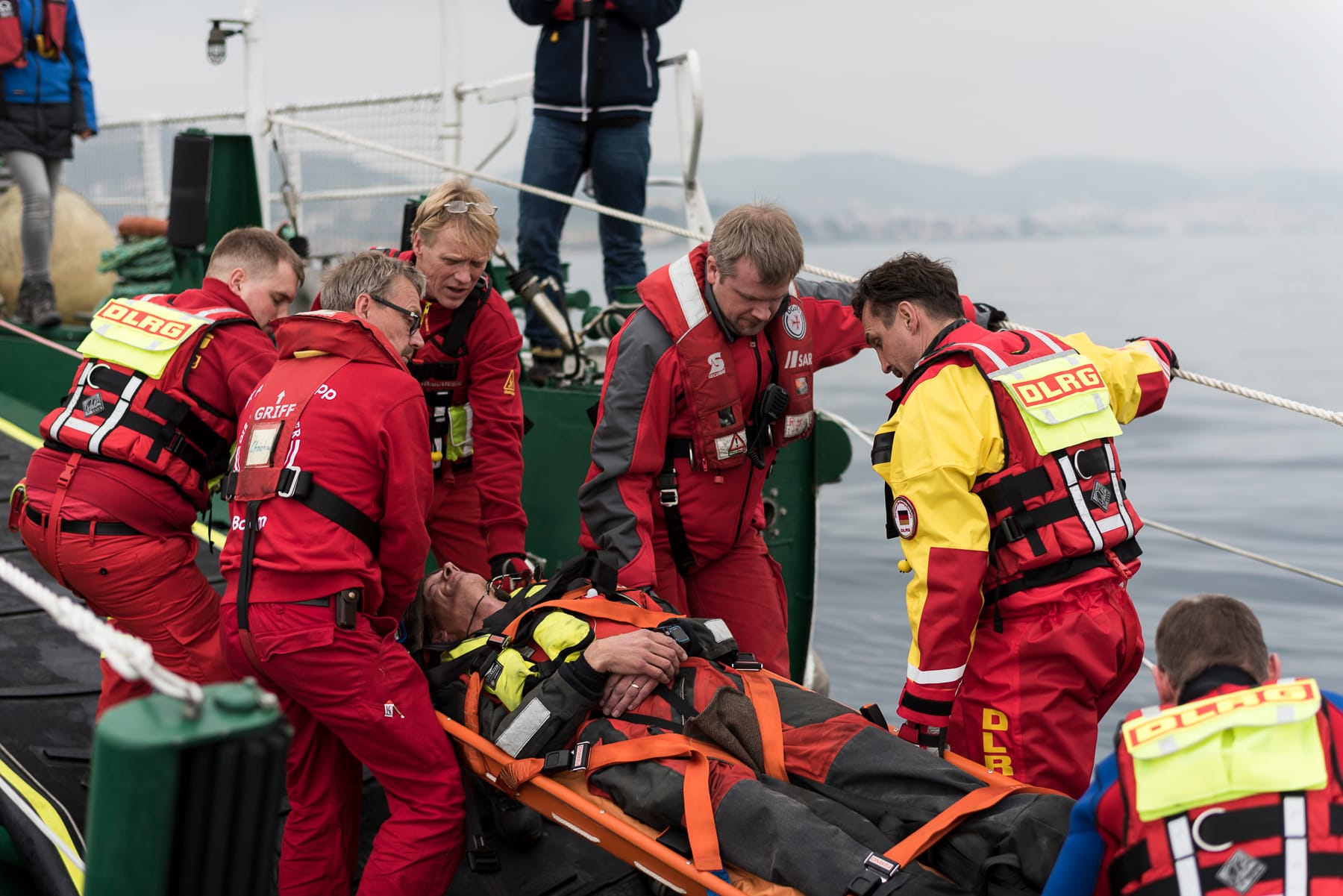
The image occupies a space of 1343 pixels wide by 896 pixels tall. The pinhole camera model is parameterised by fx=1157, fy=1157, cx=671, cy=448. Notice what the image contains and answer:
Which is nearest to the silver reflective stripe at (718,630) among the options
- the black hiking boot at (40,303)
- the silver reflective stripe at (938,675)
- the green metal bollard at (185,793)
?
the silver reflective stripe at (938,675)

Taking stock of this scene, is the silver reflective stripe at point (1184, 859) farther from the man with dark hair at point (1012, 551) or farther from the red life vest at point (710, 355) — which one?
the red life vest at point (710, 355)

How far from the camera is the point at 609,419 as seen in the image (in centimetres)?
337

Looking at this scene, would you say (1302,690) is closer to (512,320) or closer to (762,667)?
(762,667)

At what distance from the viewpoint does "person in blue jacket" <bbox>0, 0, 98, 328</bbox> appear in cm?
586

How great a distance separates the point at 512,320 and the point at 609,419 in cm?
84

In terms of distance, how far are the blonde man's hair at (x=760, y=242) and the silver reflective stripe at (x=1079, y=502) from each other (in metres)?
0.89

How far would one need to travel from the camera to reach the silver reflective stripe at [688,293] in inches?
133

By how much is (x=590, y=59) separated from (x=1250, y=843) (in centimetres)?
443

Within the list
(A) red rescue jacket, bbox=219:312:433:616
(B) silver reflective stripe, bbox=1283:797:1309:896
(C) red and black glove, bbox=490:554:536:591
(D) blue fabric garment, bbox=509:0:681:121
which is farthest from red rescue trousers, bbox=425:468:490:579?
(B) silver reflective stripe, bbox=1283:797:1309:896

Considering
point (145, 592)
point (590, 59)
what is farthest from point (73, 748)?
point (590, 59)

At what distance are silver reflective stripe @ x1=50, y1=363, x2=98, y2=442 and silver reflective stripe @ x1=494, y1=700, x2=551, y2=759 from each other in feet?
5.07

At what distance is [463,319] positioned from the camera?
387cm

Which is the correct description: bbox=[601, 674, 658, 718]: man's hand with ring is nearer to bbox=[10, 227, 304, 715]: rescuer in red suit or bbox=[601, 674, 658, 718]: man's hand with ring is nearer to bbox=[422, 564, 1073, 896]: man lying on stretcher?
bbox=[422, 564, 1073, 896]: man lying on stretcher

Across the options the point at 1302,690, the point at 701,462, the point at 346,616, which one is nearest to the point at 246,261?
the point at 346,616
